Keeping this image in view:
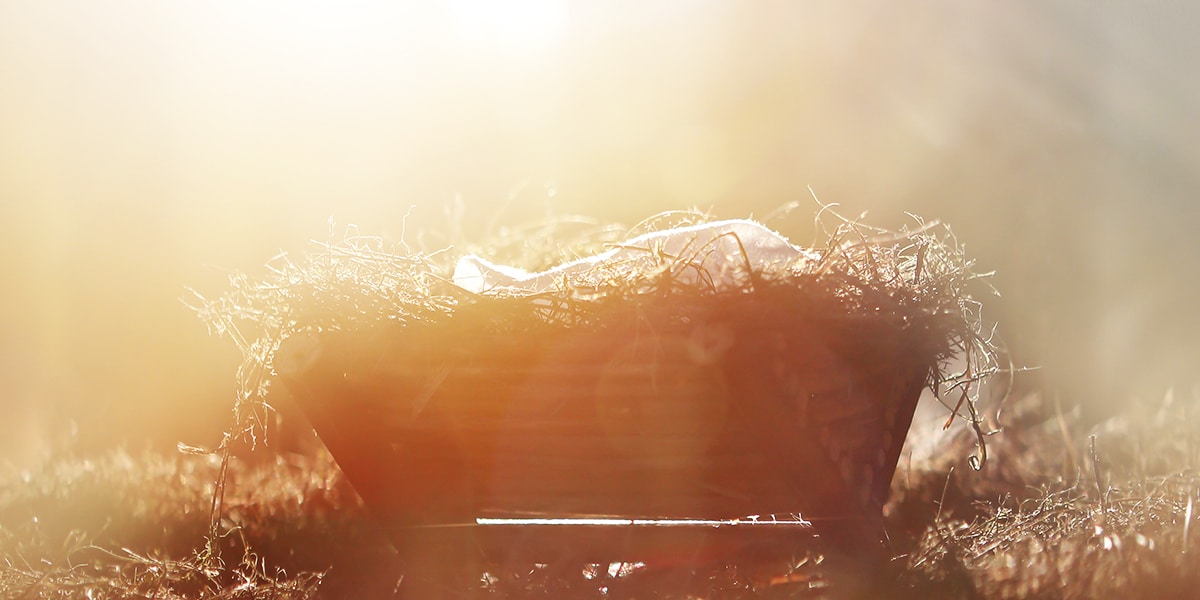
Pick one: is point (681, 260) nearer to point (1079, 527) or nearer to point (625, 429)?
point (625, 429)

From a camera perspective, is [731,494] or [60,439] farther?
[60,439]

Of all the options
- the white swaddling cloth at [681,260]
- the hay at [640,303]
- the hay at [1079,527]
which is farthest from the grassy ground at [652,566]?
the white swaddling cloth at [681,260]

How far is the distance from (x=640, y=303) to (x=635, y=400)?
98 millimetres

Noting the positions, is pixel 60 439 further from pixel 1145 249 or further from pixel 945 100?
pixel 1145 249

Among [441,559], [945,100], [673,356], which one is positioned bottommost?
[441,559]

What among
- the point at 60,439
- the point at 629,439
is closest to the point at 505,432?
the point at 629,439

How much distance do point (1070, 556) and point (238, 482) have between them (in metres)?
1.25

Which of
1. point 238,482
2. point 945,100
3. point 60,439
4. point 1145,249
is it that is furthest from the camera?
point 945,100

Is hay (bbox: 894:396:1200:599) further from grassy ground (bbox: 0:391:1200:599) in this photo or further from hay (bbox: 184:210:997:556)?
hay (bbox: 184:210:997:556)

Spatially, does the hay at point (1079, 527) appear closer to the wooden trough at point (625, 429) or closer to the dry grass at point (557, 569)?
the dry grass at point (557, 569)

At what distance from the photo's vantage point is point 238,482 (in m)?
1.42

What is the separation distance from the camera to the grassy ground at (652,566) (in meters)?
0.84

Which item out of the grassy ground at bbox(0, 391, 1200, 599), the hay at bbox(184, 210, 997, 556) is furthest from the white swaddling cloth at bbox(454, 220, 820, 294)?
the grassy ground at bbox(0, 391, 1200, 599)

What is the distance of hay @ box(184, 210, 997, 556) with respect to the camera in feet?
2.60
